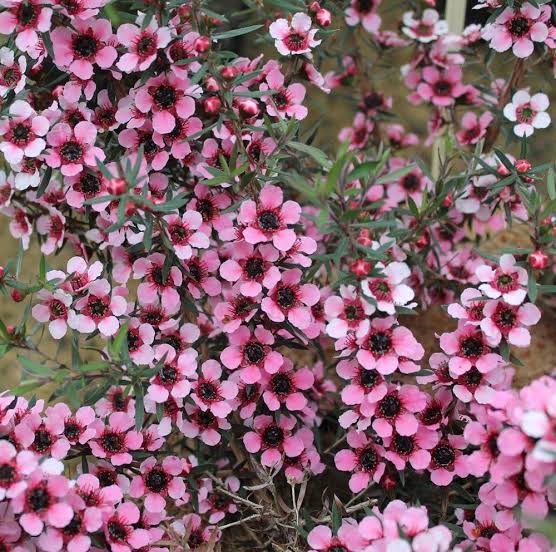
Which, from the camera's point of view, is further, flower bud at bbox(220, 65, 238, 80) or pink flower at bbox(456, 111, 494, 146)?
pink flower at bbox(456, 111, 494, 146)

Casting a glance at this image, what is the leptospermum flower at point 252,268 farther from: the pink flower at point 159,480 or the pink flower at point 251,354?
the pink flower at point 159,480

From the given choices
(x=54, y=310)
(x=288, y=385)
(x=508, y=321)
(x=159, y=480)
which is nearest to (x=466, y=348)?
(x=508, y=321)

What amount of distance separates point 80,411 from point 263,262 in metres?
0.35

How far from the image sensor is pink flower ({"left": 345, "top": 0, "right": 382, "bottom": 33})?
171 cm

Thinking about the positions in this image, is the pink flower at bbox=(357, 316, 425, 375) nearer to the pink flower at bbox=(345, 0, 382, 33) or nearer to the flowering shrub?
the flowering shrub

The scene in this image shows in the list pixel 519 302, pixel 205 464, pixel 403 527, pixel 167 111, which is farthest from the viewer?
pixel 205 464

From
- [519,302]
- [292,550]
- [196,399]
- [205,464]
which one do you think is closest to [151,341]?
[196,399]

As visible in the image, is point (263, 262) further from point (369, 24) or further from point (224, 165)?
point (369, 24)

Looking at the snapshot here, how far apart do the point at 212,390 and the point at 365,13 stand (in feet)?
2.90

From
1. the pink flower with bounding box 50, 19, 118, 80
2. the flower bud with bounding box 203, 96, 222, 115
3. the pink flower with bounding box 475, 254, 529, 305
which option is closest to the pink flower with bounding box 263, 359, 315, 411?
the pink flower with bounding box 475, 254, 529, 305

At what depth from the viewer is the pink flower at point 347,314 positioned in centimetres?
115

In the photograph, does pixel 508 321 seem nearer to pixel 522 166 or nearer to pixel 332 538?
pixel 522 166

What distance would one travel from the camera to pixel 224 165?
1225mm

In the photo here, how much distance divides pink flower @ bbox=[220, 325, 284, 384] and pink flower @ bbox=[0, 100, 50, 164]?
16.3 inches
